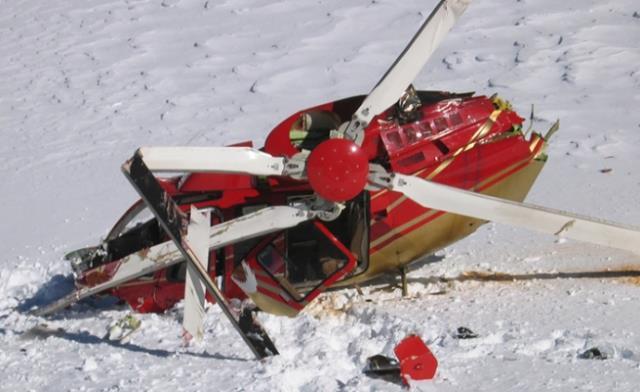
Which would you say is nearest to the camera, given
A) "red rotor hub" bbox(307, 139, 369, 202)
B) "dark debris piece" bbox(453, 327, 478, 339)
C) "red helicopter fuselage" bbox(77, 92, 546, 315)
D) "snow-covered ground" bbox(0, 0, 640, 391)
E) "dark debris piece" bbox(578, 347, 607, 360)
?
"dark debris piece" bbox(578, 347, 607, 360)

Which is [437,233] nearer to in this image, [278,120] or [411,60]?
[411,60]

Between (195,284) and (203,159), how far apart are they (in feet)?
2.99

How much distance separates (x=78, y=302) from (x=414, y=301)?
3.14 meters

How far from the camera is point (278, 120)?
40.0 feet

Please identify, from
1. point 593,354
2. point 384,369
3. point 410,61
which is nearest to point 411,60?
point 410,61

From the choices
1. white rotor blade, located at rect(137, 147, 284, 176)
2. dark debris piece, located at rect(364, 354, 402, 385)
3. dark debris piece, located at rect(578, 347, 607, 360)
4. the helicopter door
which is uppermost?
white rotor blade, located at rect(137, 147, 284, 176)

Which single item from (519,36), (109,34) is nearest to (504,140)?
(519,36)

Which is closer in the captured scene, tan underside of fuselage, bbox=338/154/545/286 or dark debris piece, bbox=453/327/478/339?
dark debris piece, bbox=453/327/478/339

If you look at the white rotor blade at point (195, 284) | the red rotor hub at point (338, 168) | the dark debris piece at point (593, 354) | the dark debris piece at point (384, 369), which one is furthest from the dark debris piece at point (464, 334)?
the white rotor blade at point (195, 284)

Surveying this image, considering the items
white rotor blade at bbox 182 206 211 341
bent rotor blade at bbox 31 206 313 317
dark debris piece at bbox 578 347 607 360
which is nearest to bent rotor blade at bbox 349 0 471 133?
bent rotor blade at bbox 31 206 313 317

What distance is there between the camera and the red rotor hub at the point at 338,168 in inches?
267

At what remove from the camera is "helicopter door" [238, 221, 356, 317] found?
25.4ft

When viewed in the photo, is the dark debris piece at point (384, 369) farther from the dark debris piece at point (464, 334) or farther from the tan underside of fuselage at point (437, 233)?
the tan underside of fuselage at point (437, 233)

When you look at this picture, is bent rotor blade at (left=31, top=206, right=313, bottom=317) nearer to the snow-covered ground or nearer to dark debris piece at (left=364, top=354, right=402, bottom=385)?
the snow-covered ground
